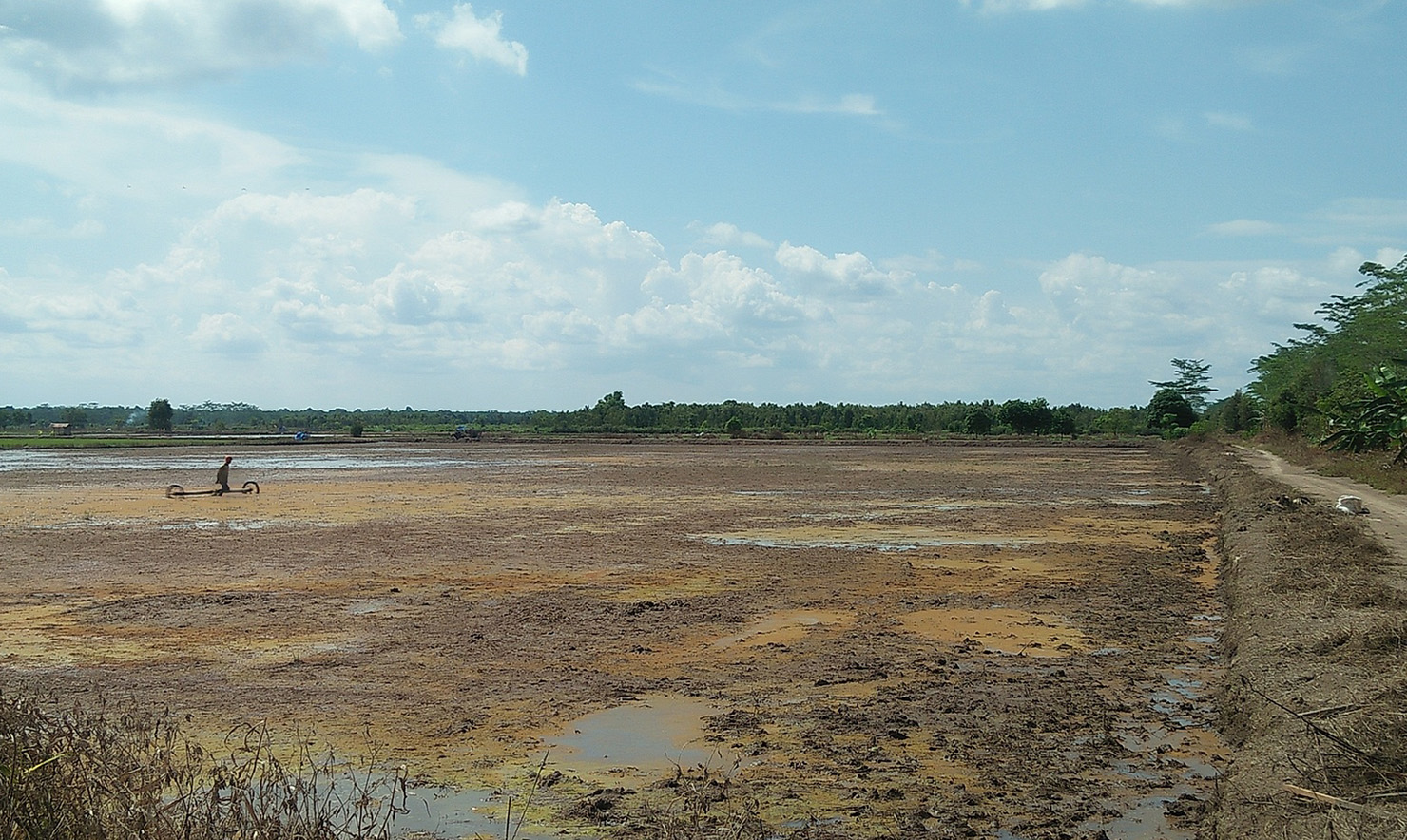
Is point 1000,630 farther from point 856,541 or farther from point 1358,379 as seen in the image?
point 1358,379

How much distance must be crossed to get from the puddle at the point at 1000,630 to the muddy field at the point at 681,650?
0.05m

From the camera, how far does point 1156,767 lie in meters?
7.29

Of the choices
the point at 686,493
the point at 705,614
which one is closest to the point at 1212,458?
the point at 686,493

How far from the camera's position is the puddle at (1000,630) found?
11.2 meters

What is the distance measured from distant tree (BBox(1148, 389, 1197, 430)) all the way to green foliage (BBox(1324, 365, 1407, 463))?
61.5m

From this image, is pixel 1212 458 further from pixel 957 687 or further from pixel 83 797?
pixel 83 797

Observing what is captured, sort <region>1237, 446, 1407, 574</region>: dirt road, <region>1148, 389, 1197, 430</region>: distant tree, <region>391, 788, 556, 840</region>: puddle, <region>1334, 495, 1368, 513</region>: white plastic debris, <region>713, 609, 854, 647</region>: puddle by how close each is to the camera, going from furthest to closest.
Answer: <region>1148, 389, 1197, 430</region>: distant tree → <region>1334, 495, 1368, 513</region>: white plastic debris → <region>1237, 446, 1407, 574</region>: dirt road → <region>713, 609, 854, 647</region>: puddle → <region>391, 788, 556, 840</region>: puddle

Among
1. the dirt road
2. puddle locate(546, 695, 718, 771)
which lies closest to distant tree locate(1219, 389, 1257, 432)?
the dirt road

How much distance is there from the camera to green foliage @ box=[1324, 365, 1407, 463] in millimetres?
29589

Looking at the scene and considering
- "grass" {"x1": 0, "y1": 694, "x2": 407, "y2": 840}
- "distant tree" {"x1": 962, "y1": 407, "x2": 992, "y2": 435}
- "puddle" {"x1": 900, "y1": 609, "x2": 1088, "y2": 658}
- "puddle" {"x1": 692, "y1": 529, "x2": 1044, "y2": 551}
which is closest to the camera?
"grass" {"x1": 0, "y1": 694, "x2": 407, "y2": 840}

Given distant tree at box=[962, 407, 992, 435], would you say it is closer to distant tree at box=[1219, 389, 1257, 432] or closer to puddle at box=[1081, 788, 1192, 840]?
distant tree at box=[1219, 389, 1257, 432]

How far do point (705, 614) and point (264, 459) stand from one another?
4874 cm

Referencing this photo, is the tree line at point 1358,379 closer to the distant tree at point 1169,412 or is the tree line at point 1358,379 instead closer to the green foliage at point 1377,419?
the green foliage at point 1377,419

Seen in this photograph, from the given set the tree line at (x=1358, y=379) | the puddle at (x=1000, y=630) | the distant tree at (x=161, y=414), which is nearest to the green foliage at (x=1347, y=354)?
the tree line at (x=1358, y=379)
